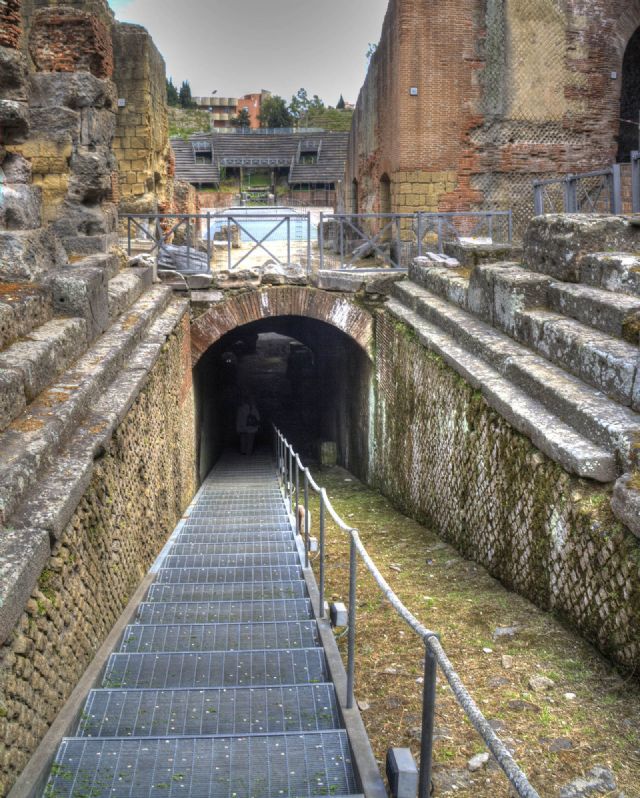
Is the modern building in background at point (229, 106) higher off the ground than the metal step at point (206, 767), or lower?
higher

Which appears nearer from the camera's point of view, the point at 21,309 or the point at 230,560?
the point at 21,309

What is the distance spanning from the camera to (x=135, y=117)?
12.9 meters

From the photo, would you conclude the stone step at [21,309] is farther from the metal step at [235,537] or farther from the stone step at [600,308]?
the stone step at [600,308]

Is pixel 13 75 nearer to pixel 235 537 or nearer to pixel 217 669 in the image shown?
pixel 235 537

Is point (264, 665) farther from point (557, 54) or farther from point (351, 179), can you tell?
point (351, 179)

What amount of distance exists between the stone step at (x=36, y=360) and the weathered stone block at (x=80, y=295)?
0.50 feet

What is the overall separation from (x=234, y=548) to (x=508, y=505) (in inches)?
103

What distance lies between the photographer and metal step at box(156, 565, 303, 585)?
19.3ft

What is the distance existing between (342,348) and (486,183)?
3.83 meters

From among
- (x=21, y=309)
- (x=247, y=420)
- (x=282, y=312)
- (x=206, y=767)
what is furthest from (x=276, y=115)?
(x=206, y=767)

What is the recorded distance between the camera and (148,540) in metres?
6.42

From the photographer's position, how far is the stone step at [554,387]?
425 centimetres

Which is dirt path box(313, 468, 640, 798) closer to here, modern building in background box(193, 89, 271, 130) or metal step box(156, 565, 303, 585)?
metal step box(156, 565, 303, 585)

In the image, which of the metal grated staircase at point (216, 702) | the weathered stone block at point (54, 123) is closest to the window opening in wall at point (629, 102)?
the weathered stone block at point (54, 123)
